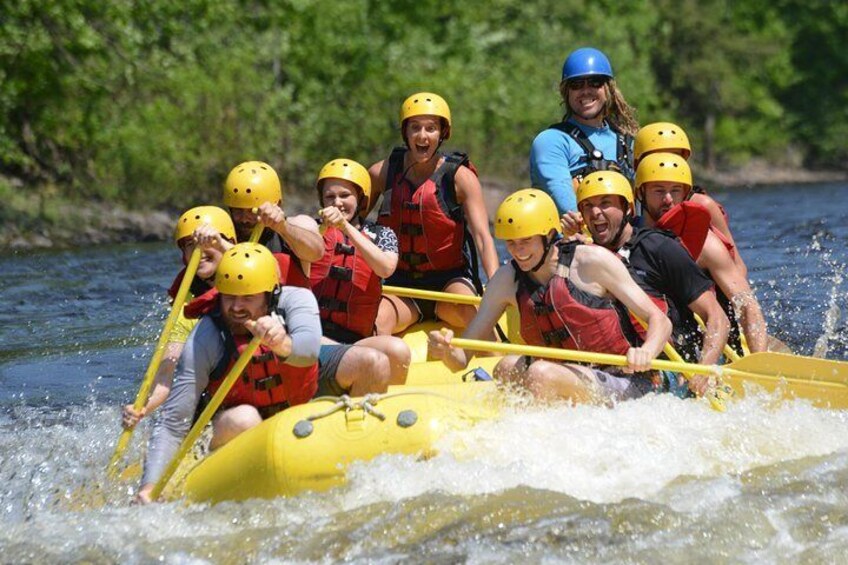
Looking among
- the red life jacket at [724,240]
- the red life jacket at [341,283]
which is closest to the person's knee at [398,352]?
the red life jacket at [341,283]

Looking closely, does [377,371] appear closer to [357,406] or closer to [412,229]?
[357,406]

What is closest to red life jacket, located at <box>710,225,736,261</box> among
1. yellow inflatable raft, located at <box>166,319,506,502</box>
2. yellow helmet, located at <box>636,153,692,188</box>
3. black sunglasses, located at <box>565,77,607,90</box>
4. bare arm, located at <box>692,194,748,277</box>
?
bare arm, located at <box>692,194,748,277</box>

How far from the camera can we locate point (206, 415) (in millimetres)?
5414

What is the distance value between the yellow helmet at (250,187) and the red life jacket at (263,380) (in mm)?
814

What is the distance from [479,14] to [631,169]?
26.5m

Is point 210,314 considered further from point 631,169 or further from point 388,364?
point 631,169

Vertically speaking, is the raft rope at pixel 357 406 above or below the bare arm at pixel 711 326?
below

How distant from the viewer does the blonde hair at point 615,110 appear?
7.59 metres

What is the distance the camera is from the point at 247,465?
212 inches

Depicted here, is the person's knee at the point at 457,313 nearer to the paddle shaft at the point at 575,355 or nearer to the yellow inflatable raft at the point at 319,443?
the paddle shaft at the point at 575,355

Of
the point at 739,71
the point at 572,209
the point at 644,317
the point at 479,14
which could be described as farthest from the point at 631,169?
the point at 739,71

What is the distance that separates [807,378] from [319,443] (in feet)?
7.74

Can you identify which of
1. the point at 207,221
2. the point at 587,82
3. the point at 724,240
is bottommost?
the point at 724,240

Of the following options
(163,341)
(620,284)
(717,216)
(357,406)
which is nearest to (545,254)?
(620,284)
